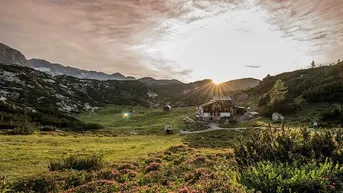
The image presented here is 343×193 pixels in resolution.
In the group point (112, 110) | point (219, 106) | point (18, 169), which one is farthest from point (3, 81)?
point (18, 169)

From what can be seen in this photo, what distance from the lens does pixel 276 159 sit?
12898mm

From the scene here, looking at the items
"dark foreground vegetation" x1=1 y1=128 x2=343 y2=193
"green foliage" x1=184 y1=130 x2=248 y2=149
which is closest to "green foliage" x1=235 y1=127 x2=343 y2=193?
"dark foreground vegetation" x1=1 y1=128 x2=343 y2=193

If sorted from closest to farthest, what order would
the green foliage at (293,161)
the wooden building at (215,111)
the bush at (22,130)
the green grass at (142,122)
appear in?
the green foliage at (293,161), the bush at (22,130), the green grass at (142,122), the wooden building at (215,111)

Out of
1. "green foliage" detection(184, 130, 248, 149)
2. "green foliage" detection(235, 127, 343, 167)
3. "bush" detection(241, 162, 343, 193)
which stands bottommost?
"green foliage" detection(184, 130, 248, 149)

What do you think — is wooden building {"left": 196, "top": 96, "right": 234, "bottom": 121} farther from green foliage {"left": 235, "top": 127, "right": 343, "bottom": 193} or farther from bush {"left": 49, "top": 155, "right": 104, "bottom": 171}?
green foliage {"left": 235, "top": 127, "right": 343, "bottom": 193}

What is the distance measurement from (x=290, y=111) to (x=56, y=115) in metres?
80.1

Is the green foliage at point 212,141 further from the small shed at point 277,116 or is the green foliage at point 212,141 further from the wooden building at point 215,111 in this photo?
the wooden building at point 215,111

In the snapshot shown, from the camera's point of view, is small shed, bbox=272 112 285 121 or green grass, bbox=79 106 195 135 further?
small shed, bbox=272 112 285 121

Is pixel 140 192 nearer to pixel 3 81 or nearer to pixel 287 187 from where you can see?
pixel 287 187

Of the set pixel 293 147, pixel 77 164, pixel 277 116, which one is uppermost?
pixel 293 147

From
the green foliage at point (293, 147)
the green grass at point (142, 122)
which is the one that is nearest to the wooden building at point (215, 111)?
the green grass at point (142, 122)

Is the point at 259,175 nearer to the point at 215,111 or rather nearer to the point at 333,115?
the point at 333,115

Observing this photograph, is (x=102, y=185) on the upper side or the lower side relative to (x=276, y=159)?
lower

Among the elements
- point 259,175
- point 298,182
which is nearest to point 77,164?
point 259,175
